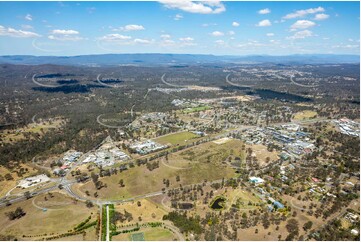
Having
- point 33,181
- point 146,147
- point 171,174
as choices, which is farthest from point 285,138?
point 33,181

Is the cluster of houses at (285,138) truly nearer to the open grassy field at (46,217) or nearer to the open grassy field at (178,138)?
the open grassy field at (178,138)

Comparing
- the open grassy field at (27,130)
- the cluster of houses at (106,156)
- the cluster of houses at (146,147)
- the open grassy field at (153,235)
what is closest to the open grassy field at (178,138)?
the cluster of houses at (146,147)

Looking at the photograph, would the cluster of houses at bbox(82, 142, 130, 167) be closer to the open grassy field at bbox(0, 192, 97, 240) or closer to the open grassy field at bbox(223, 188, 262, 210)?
the open grassy field at bbox(0, 192, 97, 240)

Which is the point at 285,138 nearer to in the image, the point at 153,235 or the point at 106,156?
the point at 106,156

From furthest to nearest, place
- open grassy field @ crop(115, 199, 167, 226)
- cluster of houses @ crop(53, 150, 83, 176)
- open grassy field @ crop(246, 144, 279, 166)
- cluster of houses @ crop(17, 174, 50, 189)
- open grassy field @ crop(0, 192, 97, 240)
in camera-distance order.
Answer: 1. open grassy field @ crop(246, 144, 279, 166)
2. cluster of houses @ crop(53, 150, 83, 176)
3. cluster of houses @ crop(17, 174, 50, 189)
4. open grassy field @ crop(115, 199, 167, 226)
5. open grassy field @ crop(0, 192, 97, 240)

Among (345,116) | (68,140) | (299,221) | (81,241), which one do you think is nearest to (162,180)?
(81,241)

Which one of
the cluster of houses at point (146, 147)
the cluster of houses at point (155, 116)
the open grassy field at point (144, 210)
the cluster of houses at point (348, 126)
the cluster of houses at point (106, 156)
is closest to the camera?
the open grassy field at point (144, 210)

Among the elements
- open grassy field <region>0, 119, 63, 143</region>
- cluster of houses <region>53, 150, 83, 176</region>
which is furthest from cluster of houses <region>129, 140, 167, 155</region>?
open grassy field <region>0, 119, 63, 143</region>
